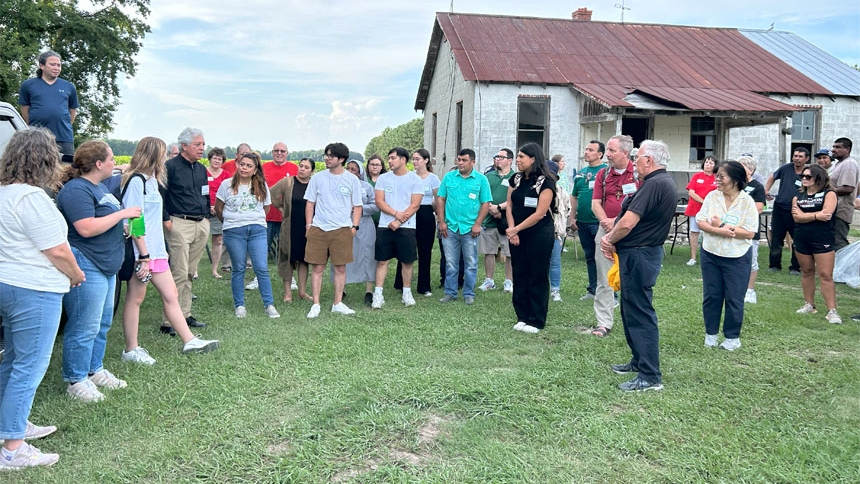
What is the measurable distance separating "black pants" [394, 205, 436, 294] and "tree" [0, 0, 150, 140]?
18625mm

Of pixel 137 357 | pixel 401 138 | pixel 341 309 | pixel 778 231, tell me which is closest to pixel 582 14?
pixel 778 231

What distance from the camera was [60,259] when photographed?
131 inches

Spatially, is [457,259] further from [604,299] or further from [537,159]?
[604,299]

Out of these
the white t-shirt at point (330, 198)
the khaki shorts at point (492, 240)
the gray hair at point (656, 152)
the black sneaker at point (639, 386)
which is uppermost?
the gray hair at point (656, 152)

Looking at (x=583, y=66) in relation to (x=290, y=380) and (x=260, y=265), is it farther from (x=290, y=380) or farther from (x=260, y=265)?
(x=290, y=380)

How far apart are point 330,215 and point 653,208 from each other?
11.5 feet

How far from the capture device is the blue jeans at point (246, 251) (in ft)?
21.5

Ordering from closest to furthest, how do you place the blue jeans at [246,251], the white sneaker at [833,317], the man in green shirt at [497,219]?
1. the blue jeans at [246,251]
2. the white sneaker at [833,317]
3. the man in green shirt at [497,219]

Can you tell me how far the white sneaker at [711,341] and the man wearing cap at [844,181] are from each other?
3.64 m

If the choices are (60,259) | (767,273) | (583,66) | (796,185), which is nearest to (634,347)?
(60,259)

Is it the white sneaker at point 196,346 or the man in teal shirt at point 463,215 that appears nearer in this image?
the white sneaker at point 196,346

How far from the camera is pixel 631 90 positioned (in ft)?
53.5

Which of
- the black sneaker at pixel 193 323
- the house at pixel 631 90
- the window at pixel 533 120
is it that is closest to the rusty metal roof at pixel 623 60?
the house at pixel 631 90

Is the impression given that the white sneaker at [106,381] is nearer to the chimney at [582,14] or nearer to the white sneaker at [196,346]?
the white sneaker at [196,346]
